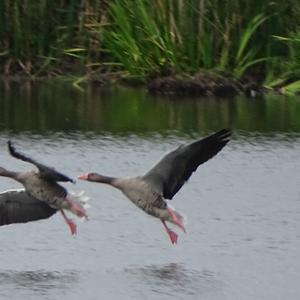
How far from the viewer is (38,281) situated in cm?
1420

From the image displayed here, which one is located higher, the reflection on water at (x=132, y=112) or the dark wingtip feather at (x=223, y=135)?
the dark wingtip feather at (x=223, y=135)

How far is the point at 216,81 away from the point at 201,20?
104cm

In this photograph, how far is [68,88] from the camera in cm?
2948

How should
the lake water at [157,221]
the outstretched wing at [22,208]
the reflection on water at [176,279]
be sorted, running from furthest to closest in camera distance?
the outstretched wing at [22,208] < the lake water at [157,221] < the reflection on water at [176,279]

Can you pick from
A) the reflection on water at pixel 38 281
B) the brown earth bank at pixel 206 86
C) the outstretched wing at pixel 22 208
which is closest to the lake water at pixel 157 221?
the reflection on water at pixel 38 281

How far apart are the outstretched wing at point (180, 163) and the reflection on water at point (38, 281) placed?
1.25 m

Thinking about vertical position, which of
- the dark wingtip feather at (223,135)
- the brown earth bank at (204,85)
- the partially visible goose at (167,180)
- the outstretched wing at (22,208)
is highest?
the dark wingtip feather at (223,135)

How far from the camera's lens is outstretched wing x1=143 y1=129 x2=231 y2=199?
15.1 meters

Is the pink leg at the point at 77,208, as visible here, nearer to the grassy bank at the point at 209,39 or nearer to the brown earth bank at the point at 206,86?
the brown earth bank at the point at 206,86

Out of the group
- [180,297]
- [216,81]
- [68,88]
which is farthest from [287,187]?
[68,88]

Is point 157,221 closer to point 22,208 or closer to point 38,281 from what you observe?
point 22,208

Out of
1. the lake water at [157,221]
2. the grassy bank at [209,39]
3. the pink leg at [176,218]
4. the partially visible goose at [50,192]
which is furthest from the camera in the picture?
the grassy bank at [209,39]

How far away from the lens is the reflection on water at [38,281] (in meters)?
13.9

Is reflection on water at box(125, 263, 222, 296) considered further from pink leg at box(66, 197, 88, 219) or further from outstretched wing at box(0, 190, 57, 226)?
outstretched wing at box(0, 190, 57, 226)
